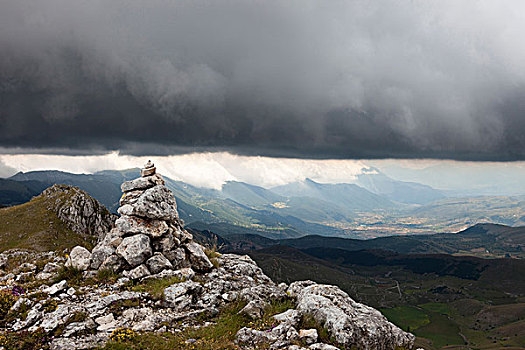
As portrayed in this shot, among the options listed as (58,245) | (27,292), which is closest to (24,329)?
(27,292)

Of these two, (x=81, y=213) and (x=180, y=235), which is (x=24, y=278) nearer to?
(x=180, y=235)

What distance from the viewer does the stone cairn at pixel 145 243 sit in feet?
73.5

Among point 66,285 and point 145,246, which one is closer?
point 66,285

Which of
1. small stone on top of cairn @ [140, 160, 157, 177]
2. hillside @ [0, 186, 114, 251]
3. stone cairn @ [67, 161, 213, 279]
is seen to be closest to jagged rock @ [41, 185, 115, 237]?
hillside @ [0, 186, 114, 251]

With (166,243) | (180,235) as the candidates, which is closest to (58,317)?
(166,243)

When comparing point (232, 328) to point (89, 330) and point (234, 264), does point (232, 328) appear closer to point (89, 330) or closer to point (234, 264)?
point (89, 330)

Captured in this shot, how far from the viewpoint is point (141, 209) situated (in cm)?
2525

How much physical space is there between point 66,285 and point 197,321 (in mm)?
10264

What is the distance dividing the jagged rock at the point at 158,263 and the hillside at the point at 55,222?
126730 millimetres

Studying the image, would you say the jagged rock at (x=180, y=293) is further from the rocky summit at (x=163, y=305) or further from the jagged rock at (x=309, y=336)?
the jagged rock at (x=309, y=336)

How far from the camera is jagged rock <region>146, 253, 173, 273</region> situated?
72.9ft

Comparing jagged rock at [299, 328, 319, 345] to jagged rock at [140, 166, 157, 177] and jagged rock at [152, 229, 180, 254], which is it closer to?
jagged rock at [152, 229, 180, 254]

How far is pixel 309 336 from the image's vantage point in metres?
15.3

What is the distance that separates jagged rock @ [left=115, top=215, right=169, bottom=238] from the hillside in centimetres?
12324
